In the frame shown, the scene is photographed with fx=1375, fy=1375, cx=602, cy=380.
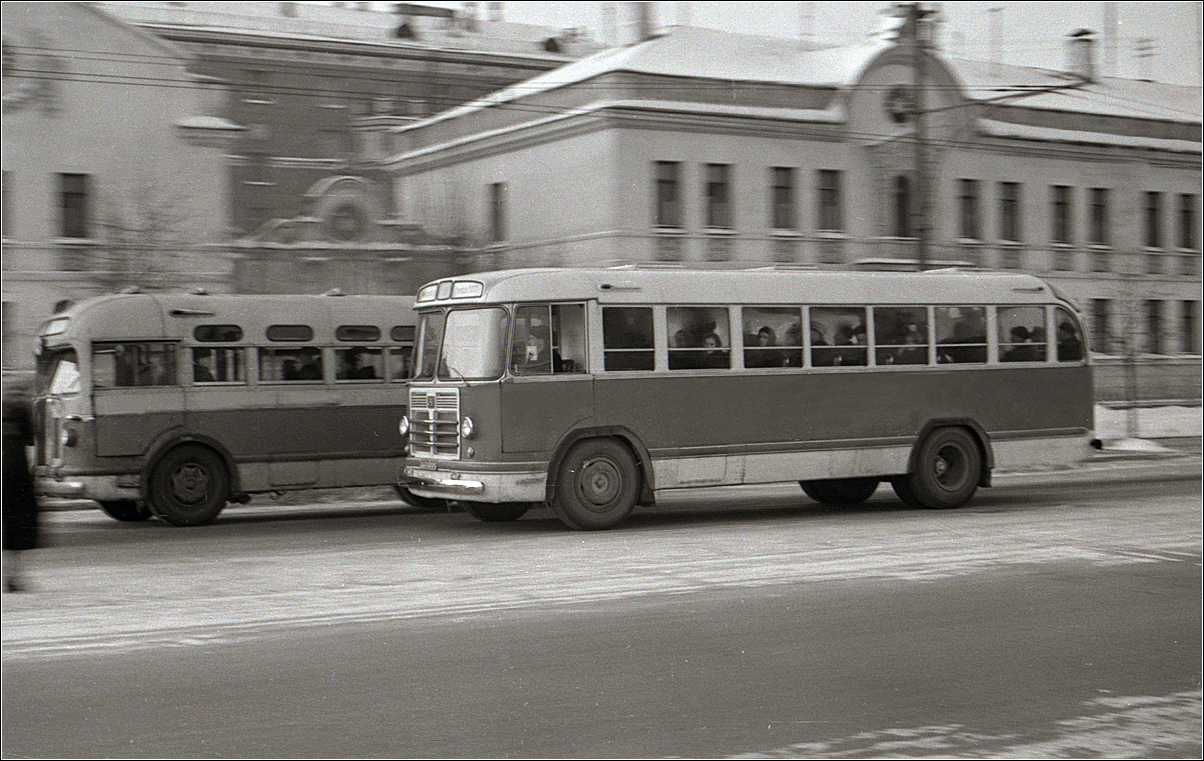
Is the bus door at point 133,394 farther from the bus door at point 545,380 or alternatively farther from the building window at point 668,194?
the building window at point 668,194

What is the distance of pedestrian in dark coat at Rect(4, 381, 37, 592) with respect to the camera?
32.2 feet

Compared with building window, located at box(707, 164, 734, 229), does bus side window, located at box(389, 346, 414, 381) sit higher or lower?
lower

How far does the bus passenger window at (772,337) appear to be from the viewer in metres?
15.8

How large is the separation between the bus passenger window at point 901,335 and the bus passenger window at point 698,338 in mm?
2142

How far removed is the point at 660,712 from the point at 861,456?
10.1 meters

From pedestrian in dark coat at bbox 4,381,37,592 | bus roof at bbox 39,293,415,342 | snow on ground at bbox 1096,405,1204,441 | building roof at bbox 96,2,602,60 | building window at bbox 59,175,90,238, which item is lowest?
snow on ground at bbox 1096,405,1204,441

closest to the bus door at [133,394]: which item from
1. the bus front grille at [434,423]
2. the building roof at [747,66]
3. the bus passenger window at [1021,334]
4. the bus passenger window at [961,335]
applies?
the bus front grille at [434,423]

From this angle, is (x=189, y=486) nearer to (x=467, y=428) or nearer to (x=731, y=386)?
(x=467, y=428)

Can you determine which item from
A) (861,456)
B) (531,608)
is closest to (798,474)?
(861,456)

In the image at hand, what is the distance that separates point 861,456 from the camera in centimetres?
1636

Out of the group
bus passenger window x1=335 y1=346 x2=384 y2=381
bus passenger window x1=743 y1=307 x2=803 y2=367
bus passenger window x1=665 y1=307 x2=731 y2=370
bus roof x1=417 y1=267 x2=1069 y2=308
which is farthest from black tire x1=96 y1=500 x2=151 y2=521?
bus passenger window x1=743 y1=307 x2=803 y2=367

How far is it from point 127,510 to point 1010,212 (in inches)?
1323

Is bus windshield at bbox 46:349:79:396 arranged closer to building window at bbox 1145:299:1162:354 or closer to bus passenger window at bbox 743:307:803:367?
bus passenger window at bbox 743:307:803:367

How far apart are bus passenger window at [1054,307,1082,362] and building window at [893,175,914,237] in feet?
75.5
